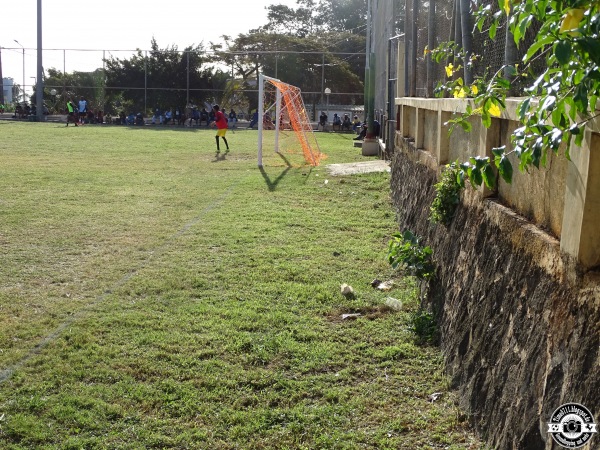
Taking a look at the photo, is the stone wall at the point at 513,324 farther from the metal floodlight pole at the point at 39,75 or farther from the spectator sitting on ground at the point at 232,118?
the metal floodlight pole at the point at 39,75

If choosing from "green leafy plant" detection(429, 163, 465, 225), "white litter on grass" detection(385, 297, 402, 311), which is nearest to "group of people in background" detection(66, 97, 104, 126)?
"white litter on grass" detection(385, 297, 402, 311)

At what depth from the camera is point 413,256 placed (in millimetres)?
6289

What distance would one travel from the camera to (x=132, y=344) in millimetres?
5316

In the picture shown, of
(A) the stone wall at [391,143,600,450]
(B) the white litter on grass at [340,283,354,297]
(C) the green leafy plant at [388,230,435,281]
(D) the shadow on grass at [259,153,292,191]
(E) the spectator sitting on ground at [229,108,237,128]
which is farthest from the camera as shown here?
(E) the spectator sitting on ground at [229,108,237,128]

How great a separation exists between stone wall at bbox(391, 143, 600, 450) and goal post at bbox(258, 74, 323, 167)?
13978 mm

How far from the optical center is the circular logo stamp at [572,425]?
256 centimetres

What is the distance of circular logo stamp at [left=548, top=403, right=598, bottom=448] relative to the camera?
2.56 meters

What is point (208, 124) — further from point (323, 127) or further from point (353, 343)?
point (353, 343)

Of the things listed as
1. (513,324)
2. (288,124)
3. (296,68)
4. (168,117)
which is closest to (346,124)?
(296,68)

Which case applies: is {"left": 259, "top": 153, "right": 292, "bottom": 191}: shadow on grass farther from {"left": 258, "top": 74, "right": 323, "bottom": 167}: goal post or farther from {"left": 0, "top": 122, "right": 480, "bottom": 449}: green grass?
{"left": 0, "top": 122, "right": 480, "bottom": 449}: green grass

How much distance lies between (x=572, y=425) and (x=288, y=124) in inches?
939

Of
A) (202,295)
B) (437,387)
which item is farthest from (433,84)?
(437,387)

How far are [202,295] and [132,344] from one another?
1.44 metres

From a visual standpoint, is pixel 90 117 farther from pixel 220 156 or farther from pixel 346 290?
pixel 346 290
